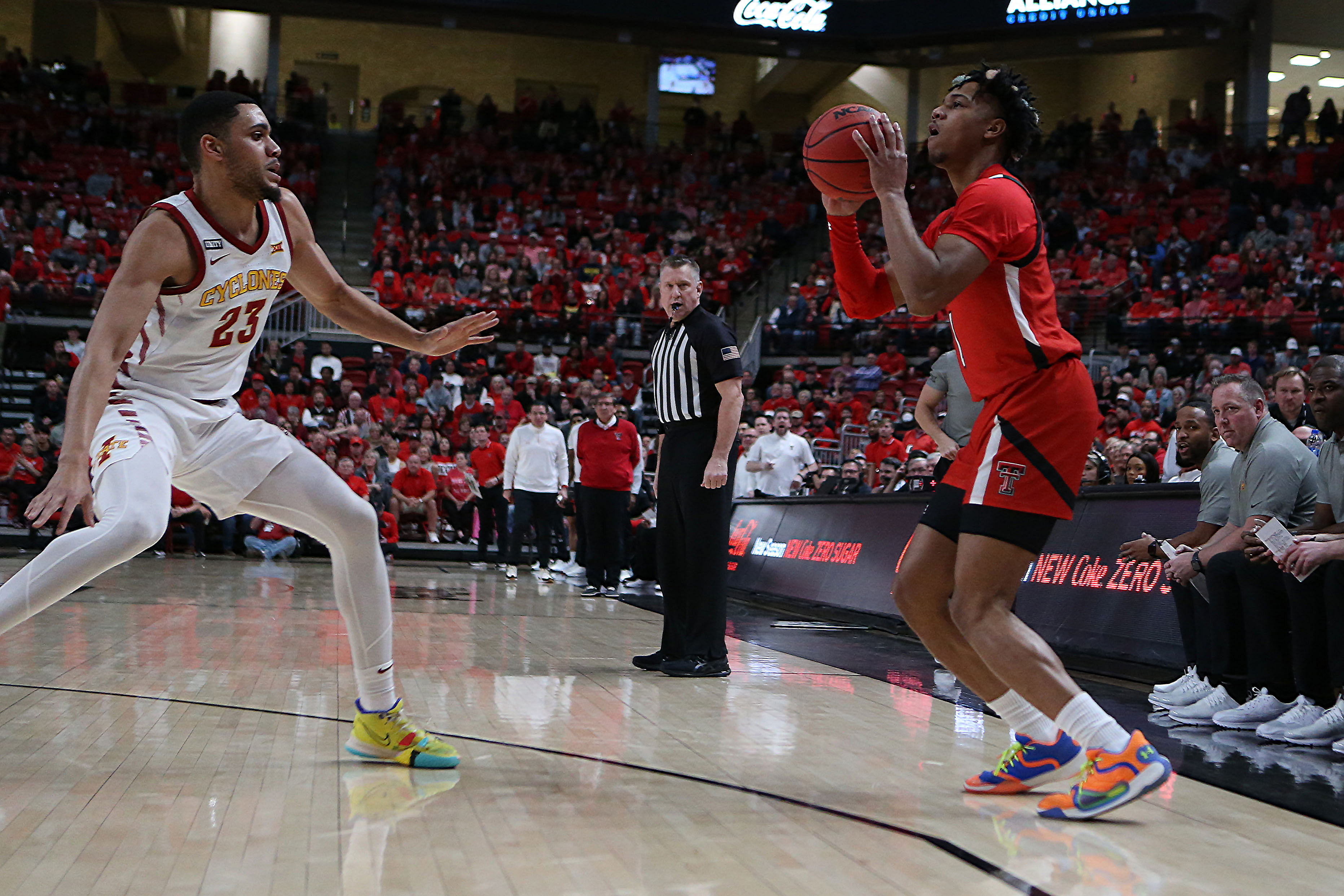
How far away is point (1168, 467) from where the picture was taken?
34.4 ft

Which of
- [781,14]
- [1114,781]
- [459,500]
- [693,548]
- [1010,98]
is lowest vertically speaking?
[459,500]

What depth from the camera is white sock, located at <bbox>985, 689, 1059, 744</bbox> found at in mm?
3414

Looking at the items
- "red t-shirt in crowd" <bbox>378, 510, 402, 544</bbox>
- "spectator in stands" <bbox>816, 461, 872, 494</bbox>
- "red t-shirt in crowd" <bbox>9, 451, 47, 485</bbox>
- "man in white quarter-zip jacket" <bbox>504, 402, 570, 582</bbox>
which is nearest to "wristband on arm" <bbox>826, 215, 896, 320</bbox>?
"spectator in stands" <bbox>816, 461, 872, 494</bbox>

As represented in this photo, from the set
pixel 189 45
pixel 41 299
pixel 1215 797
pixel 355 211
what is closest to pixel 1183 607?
pixel 1215 797

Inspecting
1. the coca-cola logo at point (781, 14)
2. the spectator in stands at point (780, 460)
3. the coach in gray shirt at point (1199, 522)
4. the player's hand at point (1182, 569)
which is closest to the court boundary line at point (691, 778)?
the coach in gray shirt at point (1199, 522)

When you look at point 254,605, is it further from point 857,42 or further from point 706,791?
point 857,42

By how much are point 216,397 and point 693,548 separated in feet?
9.80

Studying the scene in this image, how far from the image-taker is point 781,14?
25891 mm

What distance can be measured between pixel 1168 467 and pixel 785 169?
18.1 m

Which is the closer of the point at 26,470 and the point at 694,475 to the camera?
the point at 694,475

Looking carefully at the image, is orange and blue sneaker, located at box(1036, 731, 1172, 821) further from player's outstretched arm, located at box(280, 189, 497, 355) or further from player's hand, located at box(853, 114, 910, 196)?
player's outstretched arm, located at box(280, 189, 497, 355)

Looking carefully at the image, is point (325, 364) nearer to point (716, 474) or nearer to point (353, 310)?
point (716, 474)

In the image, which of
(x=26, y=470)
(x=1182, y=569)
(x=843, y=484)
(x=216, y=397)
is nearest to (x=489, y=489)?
(x=843, y=484)

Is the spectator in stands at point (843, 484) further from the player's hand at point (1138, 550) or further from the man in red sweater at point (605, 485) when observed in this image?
the player's hand at point (1138, 550)
